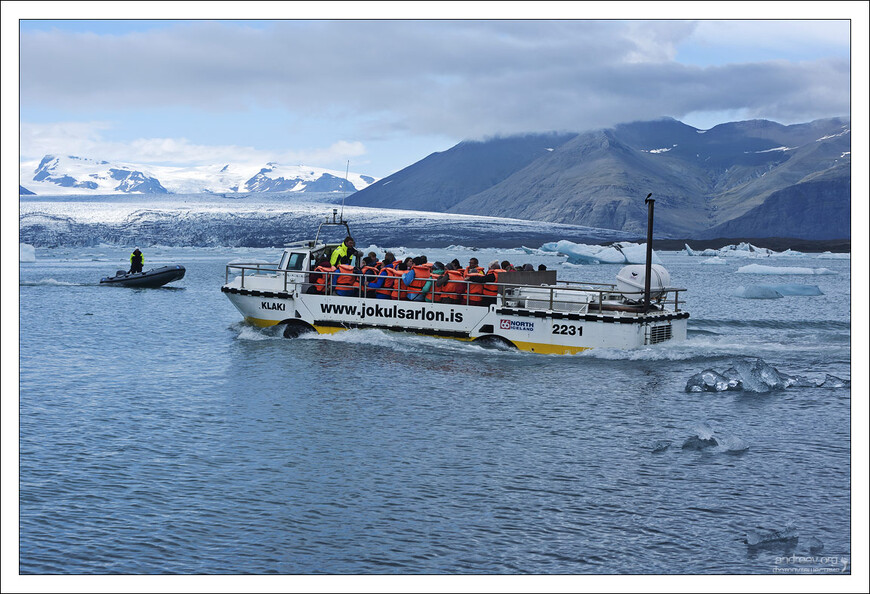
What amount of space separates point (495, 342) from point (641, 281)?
11.0ft

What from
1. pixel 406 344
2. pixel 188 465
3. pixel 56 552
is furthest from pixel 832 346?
pixel 56 552

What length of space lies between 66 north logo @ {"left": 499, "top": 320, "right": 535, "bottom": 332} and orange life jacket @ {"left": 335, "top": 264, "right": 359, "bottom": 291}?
367 centimetres

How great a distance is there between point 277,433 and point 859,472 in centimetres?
740

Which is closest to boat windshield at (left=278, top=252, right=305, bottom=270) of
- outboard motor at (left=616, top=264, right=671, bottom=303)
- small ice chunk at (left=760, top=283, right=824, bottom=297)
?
outboard motor at (left=616, top=264, right=671, bottom=303)

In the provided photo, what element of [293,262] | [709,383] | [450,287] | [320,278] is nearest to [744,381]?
[709,383]

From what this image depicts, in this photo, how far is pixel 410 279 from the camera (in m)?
20.1

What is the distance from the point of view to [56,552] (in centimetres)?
849

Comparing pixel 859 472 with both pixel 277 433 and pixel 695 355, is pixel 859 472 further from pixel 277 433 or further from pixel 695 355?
pixel 695 355

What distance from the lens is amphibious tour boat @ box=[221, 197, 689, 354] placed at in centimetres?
1862

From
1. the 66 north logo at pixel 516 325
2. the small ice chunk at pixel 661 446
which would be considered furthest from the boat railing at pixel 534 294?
the small ice chunk at pixel 661 446

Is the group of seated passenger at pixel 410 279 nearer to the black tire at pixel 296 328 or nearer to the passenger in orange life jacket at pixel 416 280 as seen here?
the passenger in orange life jacket at pixel 416 280

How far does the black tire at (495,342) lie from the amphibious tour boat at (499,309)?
2cm

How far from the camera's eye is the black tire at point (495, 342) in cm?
1947

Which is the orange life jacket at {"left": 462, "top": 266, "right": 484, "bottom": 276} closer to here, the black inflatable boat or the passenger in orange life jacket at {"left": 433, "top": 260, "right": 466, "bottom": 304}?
the passenger in orange life jacket at {"left": 433, "top": 260, "right": 466, "bottom": 304}
